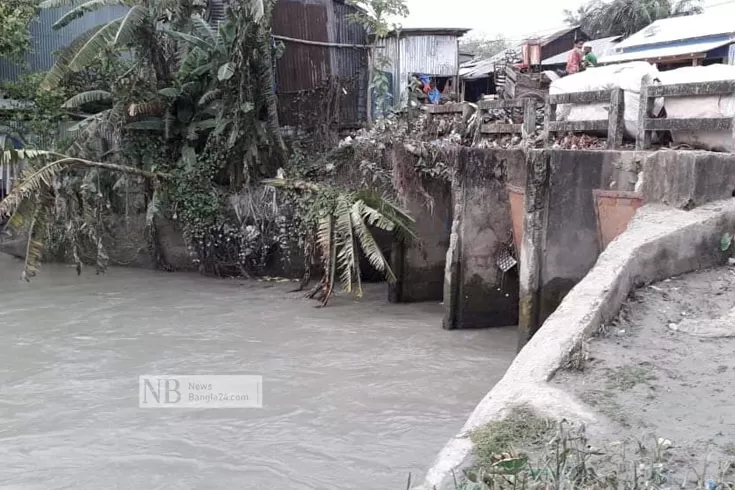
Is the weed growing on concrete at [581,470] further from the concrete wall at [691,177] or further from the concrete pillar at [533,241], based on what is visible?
the concrete pillar at [533,241]

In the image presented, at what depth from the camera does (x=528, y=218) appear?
863cm

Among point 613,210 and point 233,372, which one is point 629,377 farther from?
point 233,372

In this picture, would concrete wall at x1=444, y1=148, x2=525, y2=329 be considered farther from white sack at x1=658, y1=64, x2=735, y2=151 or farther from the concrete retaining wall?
the concrete retaining wall

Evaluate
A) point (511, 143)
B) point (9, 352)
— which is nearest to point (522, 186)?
point (511, 143)

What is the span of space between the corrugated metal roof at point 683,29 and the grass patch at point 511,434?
1806cm

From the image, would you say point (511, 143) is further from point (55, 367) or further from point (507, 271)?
point (55, 367)

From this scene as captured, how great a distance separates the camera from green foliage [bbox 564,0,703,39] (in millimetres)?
26766

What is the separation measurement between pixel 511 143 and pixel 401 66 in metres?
8.50

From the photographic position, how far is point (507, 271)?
34.2 ft

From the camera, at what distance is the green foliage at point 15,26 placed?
15719 mm

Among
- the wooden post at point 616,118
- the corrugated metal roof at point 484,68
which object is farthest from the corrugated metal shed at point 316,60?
the wooden post at point 616,118

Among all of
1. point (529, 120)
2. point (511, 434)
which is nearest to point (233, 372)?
point (529, 120)

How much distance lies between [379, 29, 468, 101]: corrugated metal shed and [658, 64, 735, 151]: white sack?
31.4ft

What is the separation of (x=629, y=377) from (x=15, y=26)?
52.8 feet
